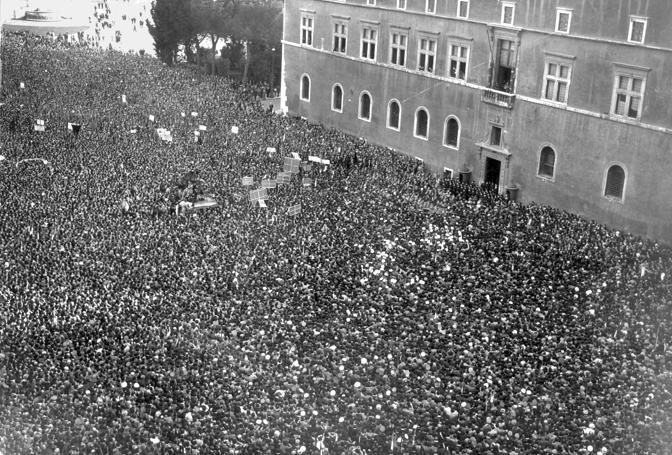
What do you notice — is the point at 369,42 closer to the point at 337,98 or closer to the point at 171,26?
the point at 337,98

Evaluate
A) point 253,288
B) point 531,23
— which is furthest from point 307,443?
point 531,23

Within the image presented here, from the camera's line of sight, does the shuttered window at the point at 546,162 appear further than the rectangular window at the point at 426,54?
No

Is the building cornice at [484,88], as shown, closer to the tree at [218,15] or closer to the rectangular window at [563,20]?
the rectangular window at [563,20]

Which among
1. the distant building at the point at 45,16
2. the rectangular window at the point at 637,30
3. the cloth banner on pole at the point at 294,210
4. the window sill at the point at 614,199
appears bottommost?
the cloth banner on pole at the point at 294,210

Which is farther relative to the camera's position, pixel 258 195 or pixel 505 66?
pixel 505 66

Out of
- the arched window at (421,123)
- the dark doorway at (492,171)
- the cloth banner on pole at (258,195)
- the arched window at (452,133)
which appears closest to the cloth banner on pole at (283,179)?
the cloth banner on pole at (258,195)

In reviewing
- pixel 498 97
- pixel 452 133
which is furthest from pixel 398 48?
pixel 498 97

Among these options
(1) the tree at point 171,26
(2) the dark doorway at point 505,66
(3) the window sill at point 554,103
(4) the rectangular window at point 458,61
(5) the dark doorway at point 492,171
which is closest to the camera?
(3) the window sill at point 554,103
